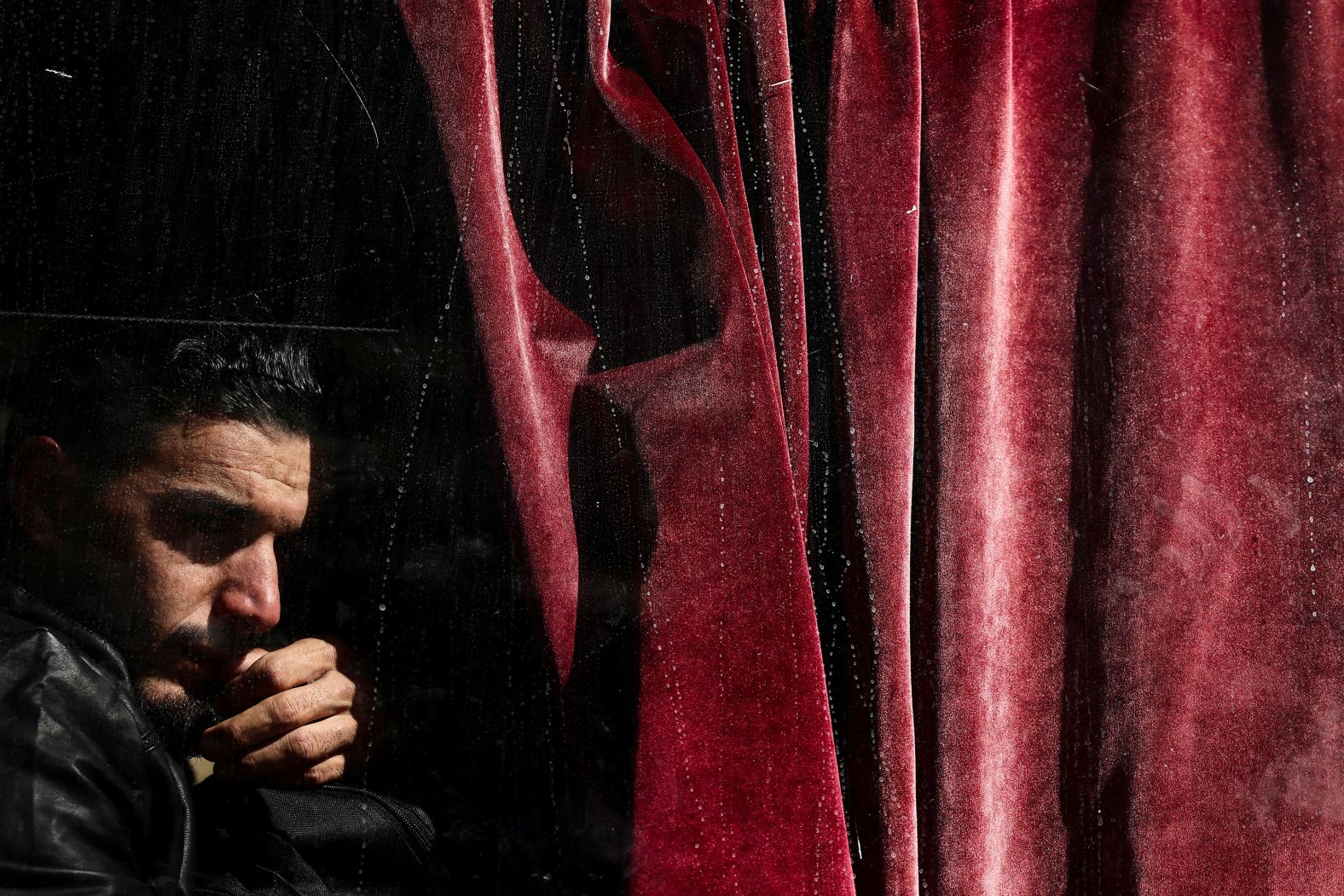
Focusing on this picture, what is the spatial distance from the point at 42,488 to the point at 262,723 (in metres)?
0.25

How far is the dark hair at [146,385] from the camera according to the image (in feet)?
2.58

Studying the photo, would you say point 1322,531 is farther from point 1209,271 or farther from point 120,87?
point 120,87

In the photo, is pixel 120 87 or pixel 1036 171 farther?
pixel 1036 171

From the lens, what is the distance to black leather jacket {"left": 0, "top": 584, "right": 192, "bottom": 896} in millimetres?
673

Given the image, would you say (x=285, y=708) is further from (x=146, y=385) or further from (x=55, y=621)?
(x=146, y=385)

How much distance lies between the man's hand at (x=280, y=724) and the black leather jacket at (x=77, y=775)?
5 cm

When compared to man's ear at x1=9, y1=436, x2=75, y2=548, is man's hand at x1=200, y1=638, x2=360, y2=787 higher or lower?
lower

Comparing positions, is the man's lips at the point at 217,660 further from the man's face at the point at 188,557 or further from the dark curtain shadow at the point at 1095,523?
the dark curtain shadow at the point at 1095,523

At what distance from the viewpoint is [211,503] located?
0.83 meters

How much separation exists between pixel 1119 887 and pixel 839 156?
68cm

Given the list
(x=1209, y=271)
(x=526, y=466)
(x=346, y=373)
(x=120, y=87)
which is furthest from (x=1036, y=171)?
(x=120, y=87)

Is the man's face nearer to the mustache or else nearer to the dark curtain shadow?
the mustache

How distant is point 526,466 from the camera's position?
2.62 feet

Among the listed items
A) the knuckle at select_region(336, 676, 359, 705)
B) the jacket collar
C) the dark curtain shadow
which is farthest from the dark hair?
the dark curtain shadow
